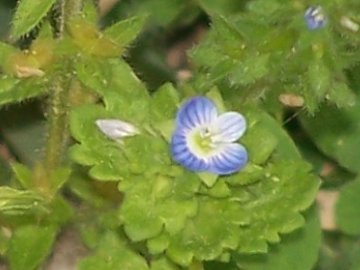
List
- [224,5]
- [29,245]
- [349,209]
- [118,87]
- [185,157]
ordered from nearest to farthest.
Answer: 1. [185,157]
2. [118,87]
3. [29,245]
4. [349,209]
5. [224,5]

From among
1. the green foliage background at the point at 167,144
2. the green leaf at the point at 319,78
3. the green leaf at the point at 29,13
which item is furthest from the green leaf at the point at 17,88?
the green leaf at the point at 319,78

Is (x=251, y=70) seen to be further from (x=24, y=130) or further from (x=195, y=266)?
(x=24, y=130)

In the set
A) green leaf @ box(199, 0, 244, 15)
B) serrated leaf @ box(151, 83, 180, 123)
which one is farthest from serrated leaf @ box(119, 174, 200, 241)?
green leaf @ box(199, 0, 244, 15)

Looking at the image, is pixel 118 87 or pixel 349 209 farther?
pixel 349 209

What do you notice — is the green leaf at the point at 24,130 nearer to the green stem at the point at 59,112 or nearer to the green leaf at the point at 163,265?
the green stem at the point at 59,112

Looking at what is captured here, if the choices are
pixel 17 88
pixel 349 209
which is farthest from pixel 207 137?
pixel 349 209

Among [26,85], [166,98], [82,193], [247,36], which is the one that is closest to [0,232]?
[82,193]
